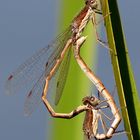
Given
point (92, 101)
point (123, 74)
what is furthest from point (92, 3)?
point (123, 74)

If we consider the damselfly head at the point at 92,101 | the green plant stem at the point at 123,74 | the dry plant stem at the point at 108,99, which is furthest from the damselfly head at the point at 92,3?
the green plant stem at the point at 123,74

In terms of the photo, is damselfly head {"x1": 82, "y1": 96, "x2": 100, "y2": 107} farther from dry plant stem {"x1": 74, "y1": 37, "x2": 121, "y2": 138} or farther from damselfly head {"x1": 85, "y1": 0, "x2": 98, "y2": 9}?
damselfly head {"x1": 85, "y1": 0, "x2": 98, "y2": 9}

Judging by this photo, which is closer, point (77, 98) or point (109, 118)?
point (77, 98)

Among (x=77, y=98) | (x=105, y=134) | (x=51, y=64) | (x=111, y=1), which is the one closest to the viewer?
(x=111, y=1)

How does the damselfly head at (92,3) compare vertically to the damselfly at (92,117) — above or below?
above

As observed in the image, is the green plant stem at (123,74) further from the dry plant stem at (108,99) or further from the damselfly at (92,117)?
the damselfly at (92,117)

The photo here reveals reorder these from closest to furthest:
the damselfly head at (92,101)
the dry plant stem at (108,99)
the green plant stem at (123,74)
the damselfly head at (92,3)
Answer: the green plant stem at (123,74)
the dry plant stem at (108,99)
the damselfly head at (92,101)
the damselfly head at (92,3)

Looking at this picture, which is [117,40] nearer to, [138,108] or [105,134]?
[138,108]

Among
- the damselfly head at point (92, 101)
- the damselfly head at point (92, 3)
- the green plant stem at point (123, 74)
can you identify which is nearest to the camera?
the green plant stem at point (123, 74)

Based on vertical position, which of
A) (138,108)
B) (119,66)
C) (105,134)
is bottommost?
(105,134)

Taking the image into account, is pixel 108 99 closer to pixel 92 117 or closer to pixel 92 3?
pixel 92 117

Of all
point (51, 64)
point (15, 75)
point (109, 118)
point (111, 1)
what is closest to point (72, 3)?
point (111, 1)
